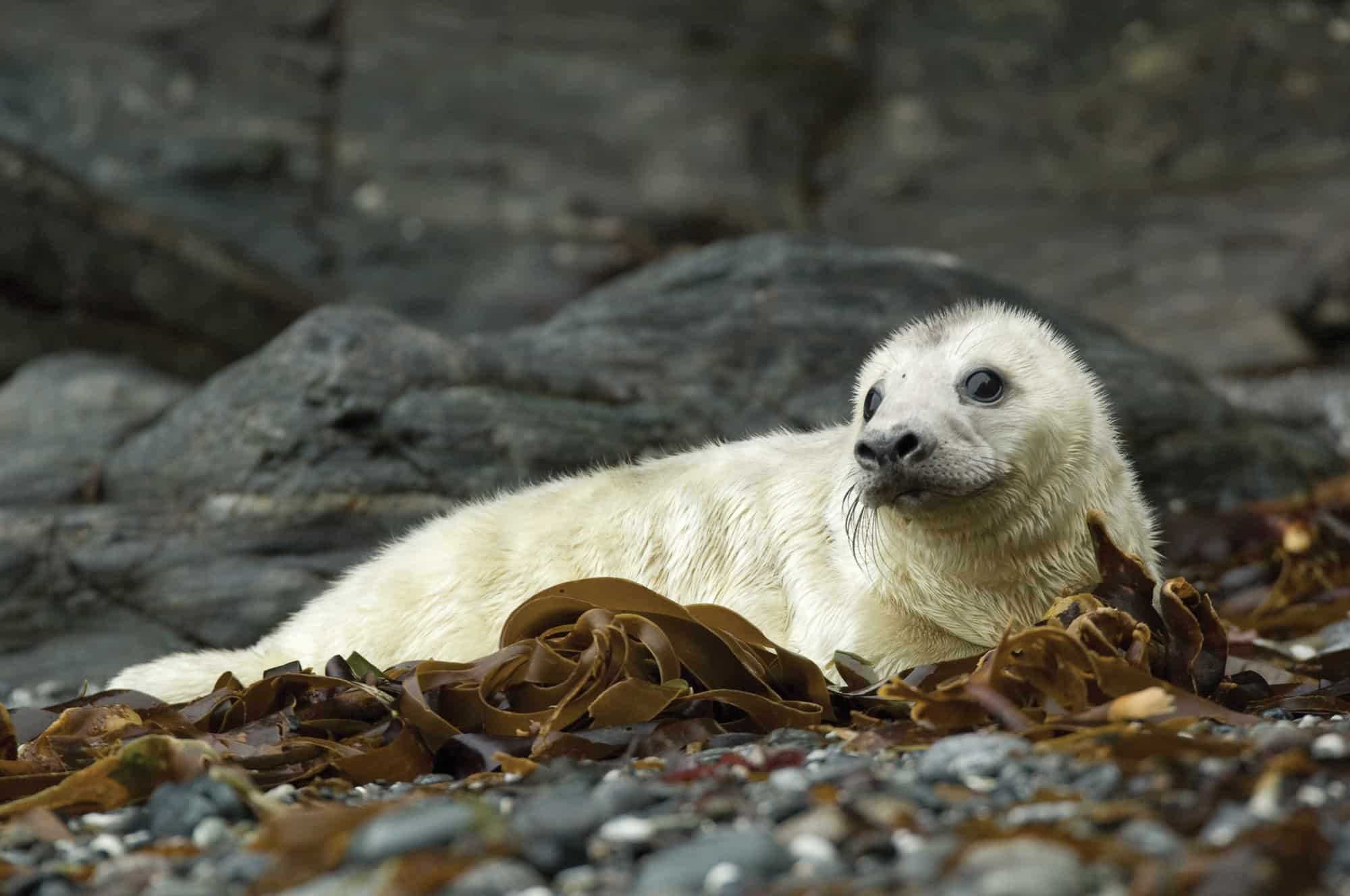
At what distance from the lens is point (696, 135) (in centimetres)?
1302

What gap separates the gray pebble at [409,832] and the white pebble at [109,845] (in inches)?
23.6

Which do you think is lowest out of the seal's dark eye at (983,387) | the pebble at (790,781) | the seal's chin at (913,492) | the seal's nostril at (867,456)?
the pebble at (790,781)

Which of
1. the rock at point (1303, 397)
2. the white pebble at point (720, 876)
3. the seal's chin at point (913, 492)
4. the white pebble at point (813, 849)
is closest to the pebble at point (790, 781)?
the white pebble at point (813, 849)

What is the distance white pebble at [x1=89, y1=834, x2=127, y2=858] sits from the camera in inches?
99.3

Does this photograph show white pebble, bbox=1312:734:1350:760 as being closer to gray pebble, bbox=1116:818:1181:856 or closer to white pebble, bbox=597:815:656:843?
gray pebble, bbox=1116:818:1181:856

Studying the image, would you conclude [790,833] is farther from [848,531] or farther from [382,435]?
[382,435]

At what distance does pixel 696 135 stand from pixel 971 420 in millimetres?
9764

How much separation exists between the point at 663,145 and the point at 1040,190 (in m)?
3.52

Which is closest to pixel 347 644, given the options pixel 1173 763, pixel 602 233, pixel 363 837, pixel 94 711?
pixel 94 711

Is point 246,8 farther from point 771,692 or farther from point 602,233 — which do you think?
point 771,692

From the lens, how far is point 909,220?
43.1 feet

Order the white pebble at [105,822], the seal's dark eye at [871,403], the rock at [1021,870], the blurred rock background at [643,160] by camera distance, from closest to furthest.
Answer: the rock at [1021,870] < the white pebble at [105,822] < the seal's dark eye at [871,403] < the blurred rock background at [643,160]

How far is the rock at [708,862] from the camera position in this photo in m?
2.00

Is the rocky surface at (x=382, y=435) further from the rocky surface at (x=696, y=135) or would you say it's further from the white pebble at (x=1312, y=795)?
the rocky surface at (x=696, y=135)
